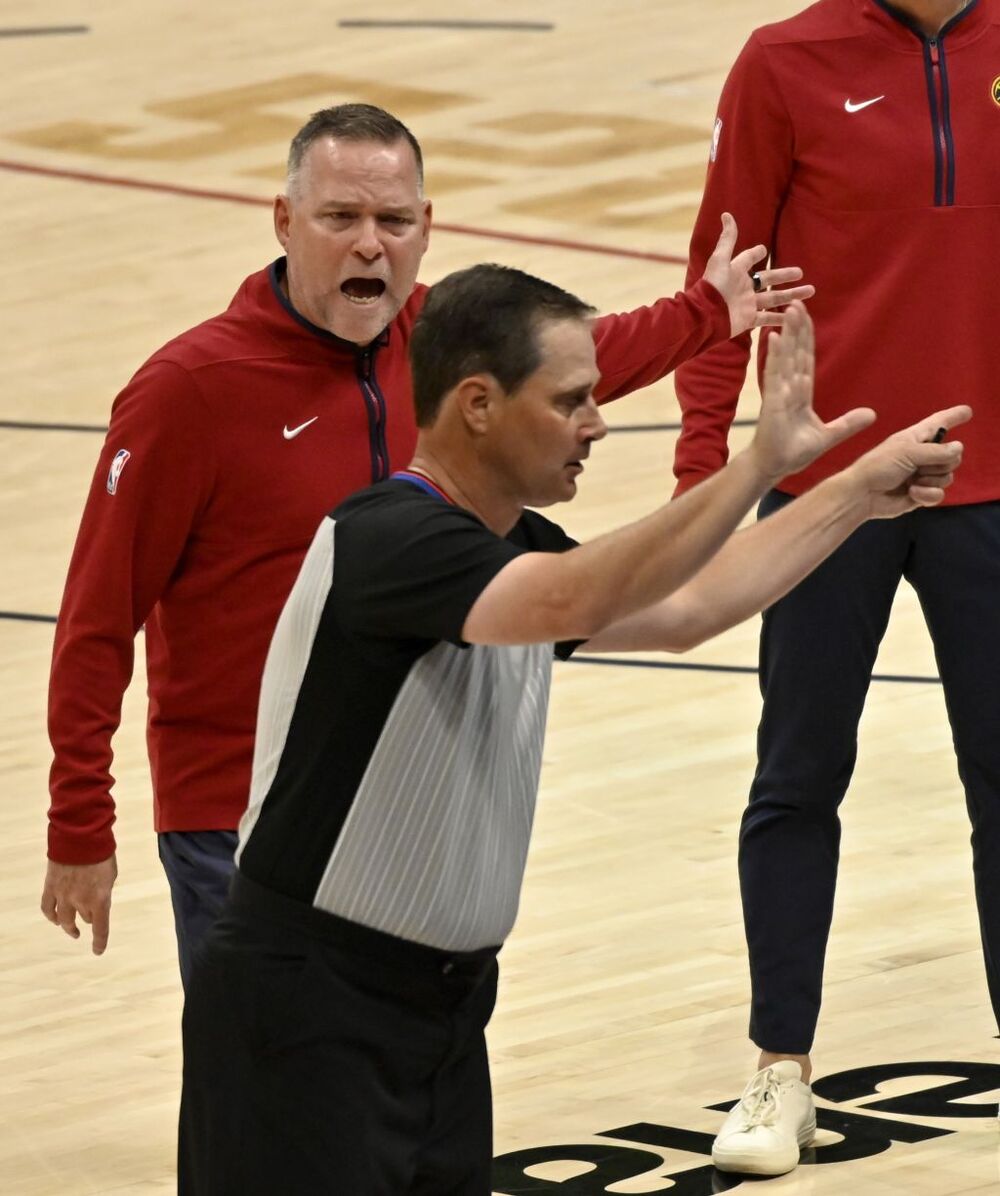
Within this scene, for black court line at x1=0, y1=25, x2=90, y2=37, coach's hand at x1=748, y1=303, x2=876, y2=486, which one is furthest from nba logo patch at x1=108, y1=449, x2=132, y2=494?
black court line at x1=0, y1=25, x2=90, y2=37

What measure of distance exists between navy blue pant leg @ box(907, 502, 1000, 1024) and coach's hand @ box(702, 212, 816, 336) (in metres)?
0.46

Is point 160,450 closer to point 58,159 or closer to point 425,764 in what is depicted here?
point 425,764

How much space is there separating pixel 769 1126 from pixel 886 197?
1.46 metres

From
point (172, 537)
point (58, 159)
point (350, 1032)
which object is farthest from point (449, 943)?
point (58, 159)

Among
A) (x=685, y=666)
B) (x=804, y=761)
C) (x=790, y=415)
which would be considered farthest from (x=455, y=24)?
(x=790, y=415)

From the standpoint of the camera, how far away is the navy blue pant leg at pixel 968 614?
14.5ft

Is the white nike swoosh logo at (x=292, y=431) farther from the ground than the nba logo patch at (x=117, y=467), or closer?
farther from the ground

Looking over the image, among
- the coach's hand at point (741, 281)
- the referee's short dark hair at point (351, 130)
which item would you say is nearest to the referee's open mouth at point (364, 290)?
the referee's short dark hair at point (351, 130)

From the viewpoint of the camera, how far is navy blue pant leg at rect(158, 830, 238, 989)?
3846 mm

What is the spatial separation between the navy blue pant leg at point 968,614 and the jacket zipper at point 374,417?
0.98 meters

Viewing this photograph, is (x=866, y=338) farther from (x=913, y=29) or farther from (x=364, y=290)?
(x=364, y=290)

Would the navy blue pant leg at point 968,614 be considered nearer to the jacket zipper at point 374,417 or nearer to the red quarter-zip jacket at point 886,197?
A: the red quarter-zip jacket at point 886,197

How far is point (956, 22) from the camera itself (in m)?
4.43

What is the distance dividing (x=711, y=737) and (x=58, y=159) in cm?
735
